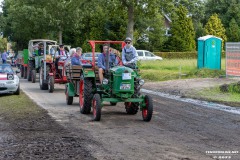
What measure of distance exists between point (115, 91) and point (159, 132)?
225cm

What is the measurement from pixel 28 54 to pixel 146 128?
20880 millimetres

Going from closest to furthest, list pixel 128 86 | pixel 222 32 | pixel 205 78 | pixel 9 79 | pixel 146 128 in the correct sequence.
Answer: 1. pixel 146 128
2. pixel 128 86
3. pixel 9 79
4. pixel 205 78
5. pixel 222 32

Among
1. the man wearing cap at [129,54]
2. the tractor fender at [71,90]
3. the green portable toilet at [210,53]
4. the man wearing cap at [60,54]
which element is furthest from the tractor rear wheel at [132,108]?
the green portable toilet at [210,53]

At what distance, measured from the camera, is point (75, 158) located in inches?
338

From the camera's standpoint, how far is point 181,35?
62.6 meters

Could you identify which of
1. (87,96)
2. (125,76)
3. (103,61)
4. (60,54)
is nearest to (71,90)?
(87,96)

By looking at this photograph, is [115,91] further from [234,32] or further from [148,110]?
[234,32]

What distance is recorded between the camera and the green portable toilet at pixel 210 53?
28766mm

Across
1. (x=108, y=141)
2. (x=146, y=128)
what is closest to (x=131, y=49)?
(x=146, y=128)

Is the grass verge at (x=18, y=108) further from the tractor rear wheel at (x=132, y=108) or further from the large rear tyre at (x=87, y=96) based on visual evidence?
the tractor rear wheel at (x=132, y=108)

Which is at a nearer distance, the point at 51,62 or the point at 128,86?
the point at 128,86

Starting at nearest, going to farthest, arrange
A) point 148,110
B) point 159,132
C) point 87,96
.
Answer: point 159,132 < point 148,110 < point 87,96

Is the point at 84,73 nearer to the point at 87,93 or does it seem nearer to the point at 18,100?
the point at 87,93

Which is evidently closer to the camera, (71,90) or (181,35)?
(71,90)
